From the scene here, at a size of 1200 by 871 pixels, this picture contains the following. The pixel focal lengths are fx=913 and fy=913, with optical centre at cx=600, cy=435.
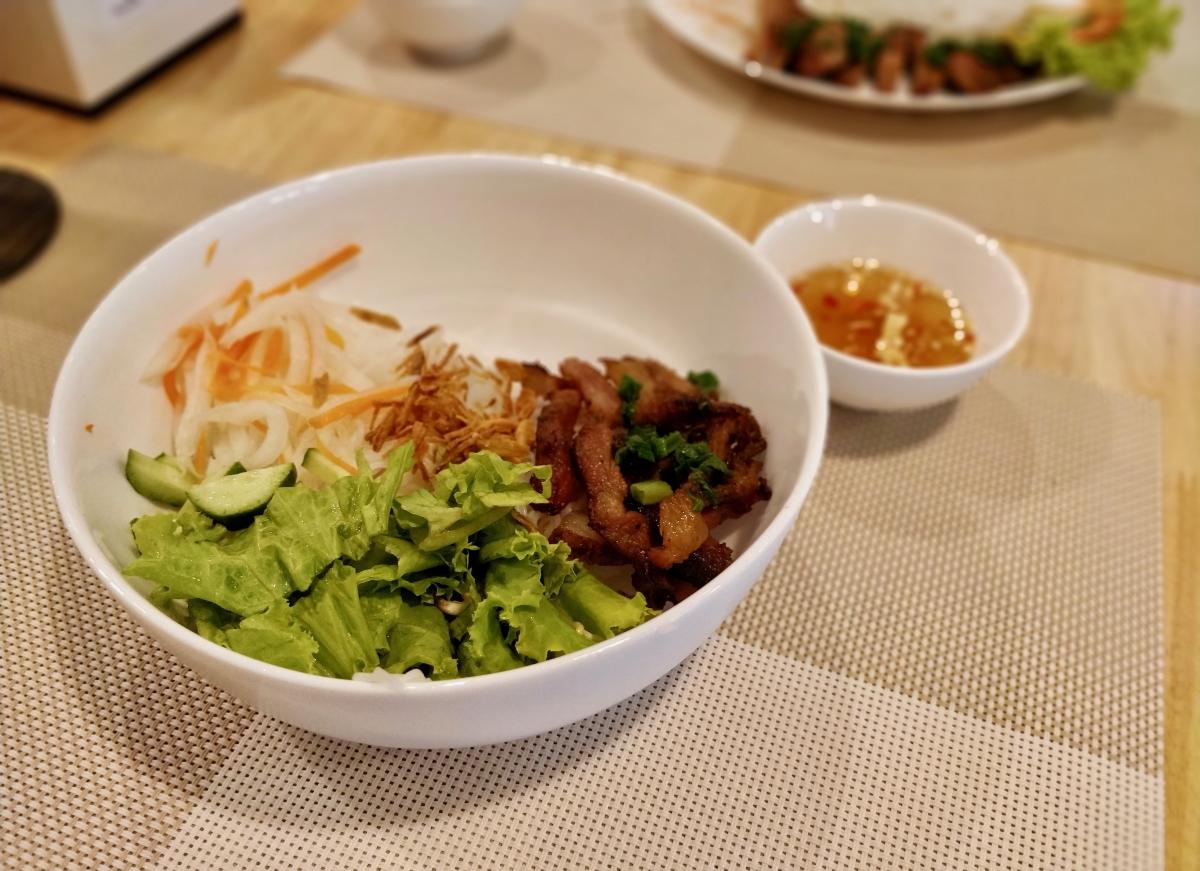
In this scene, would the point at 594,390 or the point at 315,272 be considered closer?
the point at 594,390

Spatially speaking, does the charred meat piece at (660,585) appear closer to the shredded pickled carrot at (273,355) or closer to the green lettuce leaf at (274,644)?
the green lettuce leaf at (274,644)

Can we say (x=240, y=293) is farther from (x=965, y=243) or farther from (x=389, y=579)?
(x=965, y=243)

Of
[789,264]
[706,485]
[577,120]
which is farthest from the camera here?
[577,120]

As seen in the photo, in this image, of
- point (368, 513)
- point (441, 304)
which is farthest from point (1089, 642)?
point (441, 304)

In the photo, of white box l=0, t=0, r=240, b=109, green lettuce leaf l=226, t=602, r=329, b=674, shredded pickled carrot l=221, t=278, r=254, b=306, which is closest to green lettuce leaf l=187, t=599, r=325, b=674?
green lettuce leaf l=226, t=602, r=329, b=674

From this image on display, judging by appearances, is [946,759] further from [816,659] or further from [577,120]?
[577,120]

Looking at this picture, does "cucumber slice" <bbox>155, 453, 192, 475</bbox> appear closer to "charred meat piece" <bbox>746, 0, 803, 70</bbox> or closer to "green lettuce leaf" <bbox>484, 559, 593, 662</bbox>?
"green lettuce leaf" <bbox>484, 559, 593, 662</bbox>

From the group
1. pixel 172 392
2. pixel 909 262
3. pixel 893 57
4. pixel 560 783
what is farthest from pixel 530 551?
pixel 893 57
